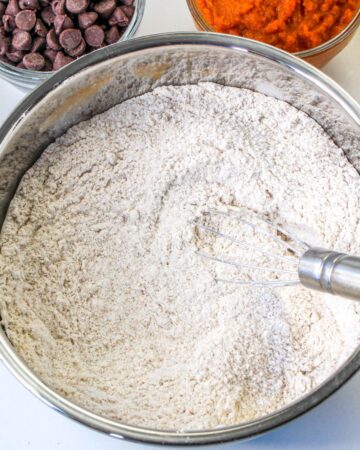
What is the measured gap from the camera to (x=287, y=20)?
1.02 meters

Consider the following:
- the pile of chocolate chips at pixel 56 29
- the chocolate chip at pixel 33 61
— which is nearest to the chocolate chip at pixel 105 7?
the pile of chocolate chips at pixel 56 29

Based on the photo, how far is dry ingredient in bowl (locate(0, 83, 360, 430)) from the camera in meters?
0.88

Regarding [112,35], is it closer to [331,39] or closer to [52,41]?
[52,41]

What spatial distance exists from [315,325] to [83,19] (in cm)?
50

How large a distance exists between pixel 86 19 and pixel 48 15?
59 mm

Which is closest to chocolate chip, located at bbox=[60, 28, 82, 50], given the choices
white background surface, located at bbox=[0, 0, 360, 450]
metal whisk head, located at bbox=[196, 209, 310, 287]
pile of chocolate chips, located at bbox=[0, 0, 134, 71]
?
pile of chocolate chips, located at bbox=[0, 0, 134, 71]

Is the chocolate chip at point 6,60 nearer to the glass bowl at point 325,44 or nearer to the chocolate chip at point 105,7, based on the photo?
the chocolate chip at point 105,7

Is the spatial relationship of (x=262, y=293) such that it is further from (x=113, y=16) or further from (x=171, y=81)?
(x=113, y=16)

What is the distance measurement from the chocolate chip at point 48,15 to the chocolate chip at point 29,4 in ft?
0.04

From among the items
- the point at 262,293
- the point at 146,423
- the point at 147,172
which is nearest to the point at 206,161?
the point at 147,172

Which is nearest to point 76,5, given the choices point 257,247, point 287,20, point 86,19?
point 86,19

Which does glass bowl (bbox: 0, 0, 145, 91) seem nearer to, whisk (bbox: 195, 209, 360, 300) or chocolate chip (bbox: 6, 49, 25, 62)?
chocolate chip (bbox: 6, 49, 25, 62)

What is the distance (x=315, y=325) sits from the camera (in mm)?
907

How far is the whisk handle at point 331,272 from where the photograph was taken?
0.73 m
